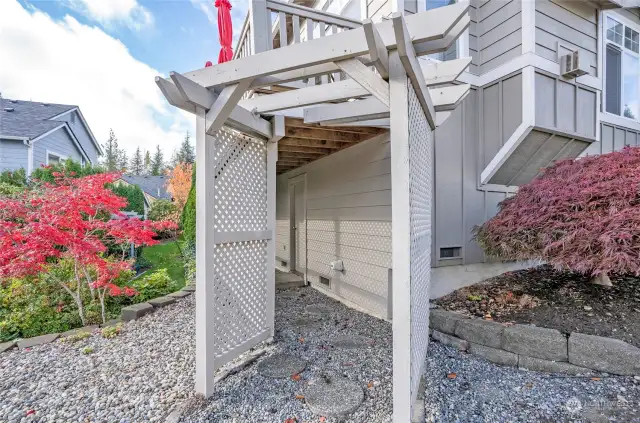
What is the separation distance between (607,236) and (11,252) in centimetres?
635

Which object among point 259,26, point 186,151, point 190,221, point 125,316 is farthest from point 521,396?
point 186,151

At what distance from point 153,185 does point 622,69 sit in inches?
1075

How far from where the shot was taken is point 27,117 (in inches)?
451

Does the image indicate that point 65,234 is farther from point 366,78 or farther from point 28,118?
point 28,118

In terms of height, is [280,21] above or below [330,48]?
above

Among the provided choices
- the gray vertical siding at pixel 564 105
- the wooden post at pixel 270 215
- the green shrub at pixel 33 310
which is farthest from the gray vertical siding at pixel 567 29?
the green shrub at pixel 33 310

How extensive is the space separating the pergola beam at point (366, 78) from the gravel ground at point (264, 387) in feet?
6.97

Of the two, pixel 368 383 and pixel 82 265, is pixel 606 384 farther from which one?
pixel 82 265

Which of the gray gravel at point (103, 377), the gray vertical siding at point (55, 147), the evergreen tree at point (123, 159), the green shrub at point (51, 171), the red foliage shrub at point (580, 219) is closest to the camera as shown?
the gray gravel at point (103, 377)

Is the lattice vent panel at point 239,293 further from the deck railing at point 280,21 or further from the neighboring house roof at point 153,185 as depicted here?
the neighboring house roof at point 153,185

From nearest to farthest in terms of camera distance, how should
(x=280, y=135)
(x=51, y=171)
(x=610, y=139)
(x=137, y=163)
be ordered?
(x=280, y=135) < (x=610, y=139) < (x=51, y=171) < (x=137, y=163)

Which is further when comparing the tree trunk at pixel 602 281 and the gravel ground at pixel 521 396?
the tree trunk at pixel 602 281

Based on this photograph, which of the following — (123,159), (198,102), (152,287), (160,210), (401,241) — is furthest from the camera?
(123,159)

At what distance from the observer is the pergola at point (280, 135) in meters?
1.88
